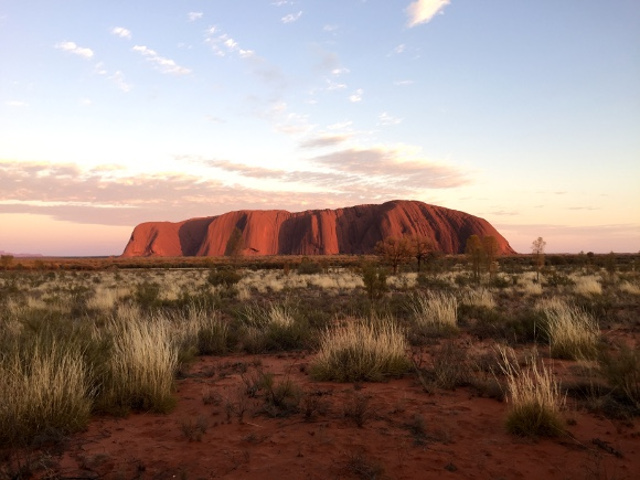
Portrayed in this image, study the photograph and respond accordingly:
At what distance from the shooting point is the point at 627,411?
4.55m

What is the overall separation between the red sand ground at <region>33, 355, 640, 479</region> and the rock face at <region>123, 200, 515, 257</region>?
349 feet

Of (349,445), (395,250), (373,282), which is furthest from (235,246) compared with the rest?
(349,445)

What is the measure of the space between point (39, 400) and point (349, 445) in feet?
9.78

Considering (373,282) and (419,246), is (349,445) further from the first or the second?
(419,246)

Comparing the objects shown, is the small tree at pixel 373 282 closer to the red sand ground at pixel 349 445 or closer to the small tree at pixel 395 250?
the red sand ground at pixel 349 445

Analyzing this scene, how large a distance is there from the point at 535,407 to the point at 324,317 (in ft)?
22.1

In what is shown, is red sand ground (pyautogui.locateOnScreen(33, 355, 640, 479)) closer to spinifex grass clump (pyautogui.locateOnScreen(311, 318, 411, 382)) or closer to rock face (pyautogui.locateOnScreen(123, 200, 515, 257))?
spinifex grass clump (pyautogui.locateOnScreen(311, 318, 411, 382))

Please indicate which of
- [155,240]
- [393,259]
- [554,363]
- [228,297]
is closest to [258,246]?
[155,240]

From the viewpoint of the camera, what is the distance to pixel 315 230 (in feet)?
416

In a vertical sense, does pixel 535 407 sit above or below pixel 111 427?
above

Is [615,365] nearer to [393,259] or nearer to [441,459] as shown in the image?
[441,459]

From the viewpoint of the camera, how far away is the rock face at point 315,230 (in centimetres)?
11731

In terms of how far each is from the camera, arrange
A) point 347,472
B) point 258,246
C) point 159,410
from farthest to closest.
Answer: point 258,246
point 159,410
point 347,472

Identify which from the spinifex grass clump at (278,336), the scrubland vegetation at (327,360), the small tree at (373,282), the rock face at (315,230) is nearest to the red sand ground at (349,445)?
the scrubland vegetation at (327,360)
